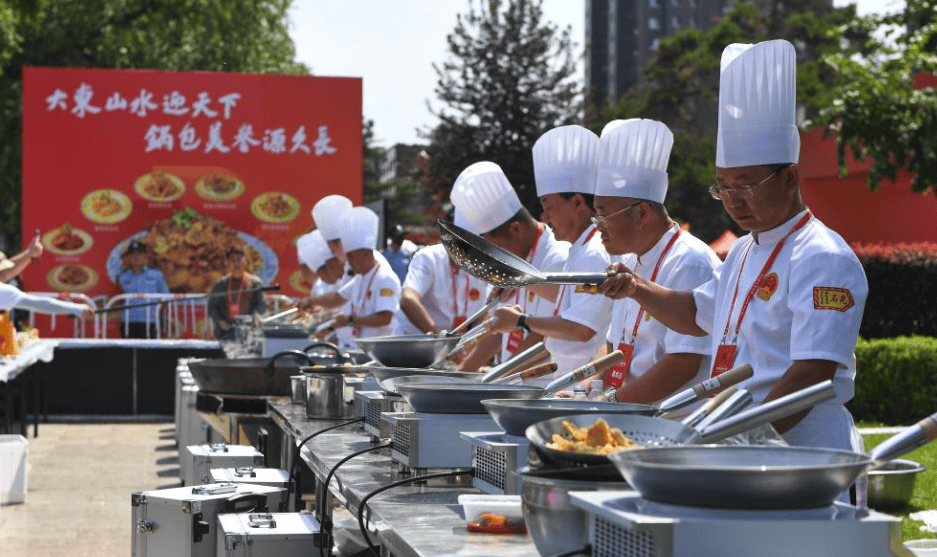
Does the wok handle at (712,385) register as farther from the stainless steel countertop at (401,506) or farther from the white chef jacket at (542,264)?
the white chef jacket at (542,264)

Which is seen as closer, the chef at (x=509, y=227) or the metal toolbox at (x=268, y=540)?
the metal toolbox at (x=268, y=540)

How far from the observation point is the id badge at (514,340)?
4355 mm

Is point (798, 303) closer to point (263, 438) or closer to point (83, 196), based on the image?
point (263, 438)

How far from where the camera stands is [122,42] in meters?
18.8

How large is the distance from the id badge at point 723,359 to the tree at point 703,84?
2101 cm

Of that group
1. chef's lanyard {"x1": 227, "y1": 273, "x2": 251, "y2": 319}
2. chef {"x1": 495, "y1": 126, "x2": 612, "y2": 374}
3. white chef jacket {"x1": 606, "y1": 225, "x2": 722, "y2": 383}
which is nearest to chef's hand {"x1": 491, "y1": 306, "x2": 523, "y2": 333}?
chef {"x1": 495, "y1": 126, "x2": 612, "y2": 374}

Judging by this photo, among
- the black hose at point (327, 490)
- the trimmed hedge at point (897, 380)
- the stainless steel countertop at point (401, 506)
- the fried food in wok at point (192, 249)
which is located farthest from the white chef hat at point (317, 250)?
the black hose at point (327, 490)

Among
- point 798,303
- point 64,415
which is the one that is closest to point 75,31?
point 64,415

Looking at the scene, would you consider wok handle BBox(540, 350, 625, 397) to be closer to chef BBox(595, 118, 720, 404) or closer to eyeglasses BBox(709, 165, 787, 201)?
eyeglasses BBox(709, 165, 787, 201)

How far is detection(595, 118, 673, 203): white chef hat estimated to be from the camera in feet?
10.7

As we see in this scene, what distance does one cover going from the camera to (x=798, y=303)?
228 cm

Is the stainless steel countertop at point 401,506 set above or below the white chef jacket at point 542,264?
below

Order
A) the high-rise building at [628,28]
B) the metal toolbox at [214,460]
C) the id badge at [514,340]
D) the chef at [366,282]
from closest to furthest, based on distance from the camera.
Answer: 1. the metal toolbox at [214,460]
2. the id badge at [514,340]
3. the chef at [366,282]
4. the high-rise building at [628,28]

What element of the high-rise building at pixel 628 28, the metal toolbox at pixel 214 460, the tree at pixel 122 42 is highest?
the high-rise building at pixel 628 28
